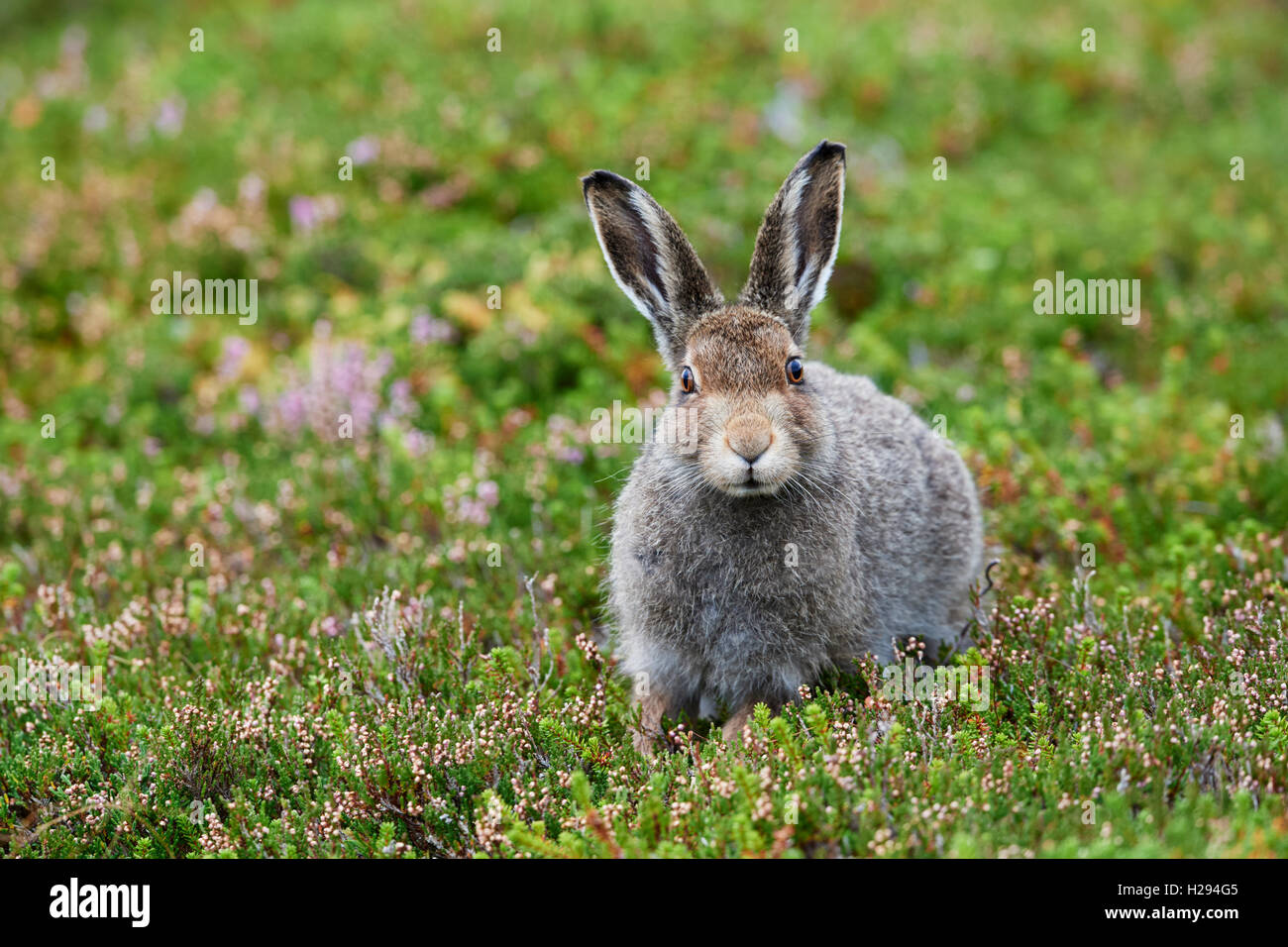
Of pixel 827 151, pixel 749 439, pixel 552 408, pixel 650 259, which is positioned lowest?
pixel 749 439

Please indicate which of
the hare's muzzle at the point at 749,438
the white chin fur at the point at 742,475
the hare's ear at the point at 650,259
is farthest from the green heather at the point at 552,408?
the hare's ear at the point at 650,259

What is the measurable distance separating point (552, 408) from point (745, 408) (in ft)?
14.1

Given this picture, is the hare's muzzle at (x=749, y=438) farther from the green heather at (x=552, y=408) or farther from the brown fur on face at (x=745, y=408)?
the green heather at (x=552, y=408)

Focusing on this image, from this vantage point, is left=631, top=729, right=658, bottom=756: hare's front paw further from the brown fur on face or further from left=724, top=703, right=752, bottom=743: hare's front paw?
the brown fur on face

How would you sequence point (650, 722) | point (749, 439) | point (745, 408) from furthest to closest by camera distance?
point (650, 722)
point (745, 408)
point (749, 439)

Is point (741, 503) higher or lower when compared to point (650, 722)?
higher

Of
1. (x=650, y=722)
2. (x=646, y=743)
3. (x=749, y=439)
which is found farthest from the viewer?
(x=650, y=722)

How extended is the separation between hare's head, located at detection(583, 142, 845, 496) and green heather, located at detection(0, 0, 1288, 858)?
4.02 ft

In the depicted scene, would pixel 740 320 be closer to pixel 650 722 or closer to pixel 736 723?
pixel 736 723

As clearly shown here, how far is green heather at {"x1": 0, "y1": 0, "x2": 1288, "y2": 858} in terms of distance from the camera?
5.23 metres

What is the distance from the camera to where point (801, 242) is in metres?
6.37

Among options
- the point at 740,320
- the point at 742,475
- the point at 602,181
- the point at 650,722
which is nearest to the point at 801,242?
the point at 740,320

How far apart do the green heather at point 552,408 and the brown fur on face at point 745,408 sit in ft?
3.70

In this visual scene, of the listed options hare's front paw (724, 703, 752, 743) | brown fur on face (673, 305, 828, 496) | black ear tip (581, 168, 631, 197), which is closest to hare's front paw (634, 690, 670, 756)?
hare's front paw (724, 703, 752, 743)
